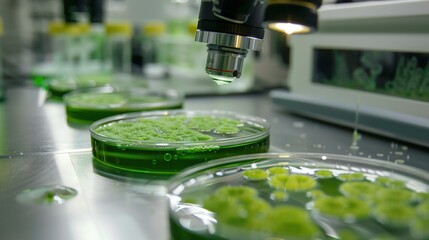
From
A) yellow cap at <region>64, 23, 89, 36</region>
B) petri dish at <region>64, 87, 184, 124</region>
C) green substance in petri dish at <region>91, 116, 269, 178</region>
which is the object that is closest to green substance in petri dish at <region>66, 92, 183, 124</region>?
petri dish at <region>64, 87, 184, 124</region>

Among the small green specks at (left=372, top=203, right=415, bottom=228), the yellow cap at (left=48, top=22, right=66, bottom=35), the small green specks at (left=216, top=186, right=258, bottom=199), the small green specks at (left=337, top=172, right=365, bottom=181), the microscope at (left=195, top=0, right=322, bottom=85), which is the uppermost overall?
the microscope at (left=195, top=0, right=322, bottom=85)

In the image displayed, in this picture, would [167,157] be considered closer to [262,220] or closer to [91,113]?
[262,220]

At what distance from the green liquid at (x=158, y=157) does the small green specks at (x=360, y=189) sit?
7.5 inches

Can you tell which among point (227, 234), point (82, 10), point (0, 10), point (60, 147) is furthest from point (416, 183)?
point (0, 10)

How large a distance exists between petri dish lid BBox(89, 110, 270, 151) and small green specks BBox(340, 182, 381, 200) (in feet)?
0.64

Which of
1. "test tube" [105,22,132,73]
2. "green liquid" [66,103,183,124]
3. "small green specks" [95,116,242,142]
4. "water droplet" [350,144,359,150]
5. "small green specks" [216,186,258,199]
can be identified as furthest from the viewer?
"test tube" [105,22,132,73]

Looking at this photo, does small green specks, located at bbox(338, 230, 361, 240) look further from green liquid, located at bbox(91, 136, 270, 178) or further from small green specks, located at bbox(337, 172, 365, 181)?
green liquid, located at bbox(91, 136, 270, 178)

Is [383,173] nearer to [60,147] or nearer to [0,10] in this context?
[60,147]

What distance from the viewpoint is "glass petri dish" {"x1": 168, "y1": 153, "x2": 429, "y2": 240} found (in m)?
0.43

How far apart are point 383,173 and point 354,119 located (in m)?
0.35

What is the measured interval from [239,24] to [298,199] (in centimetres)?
24

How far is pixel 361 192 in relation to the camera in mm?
533

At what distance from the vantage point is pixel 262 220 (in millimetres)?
437

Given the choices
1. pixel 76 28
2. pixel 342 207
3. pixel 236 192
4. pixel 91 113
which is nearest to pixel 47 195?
pixel 236 192
